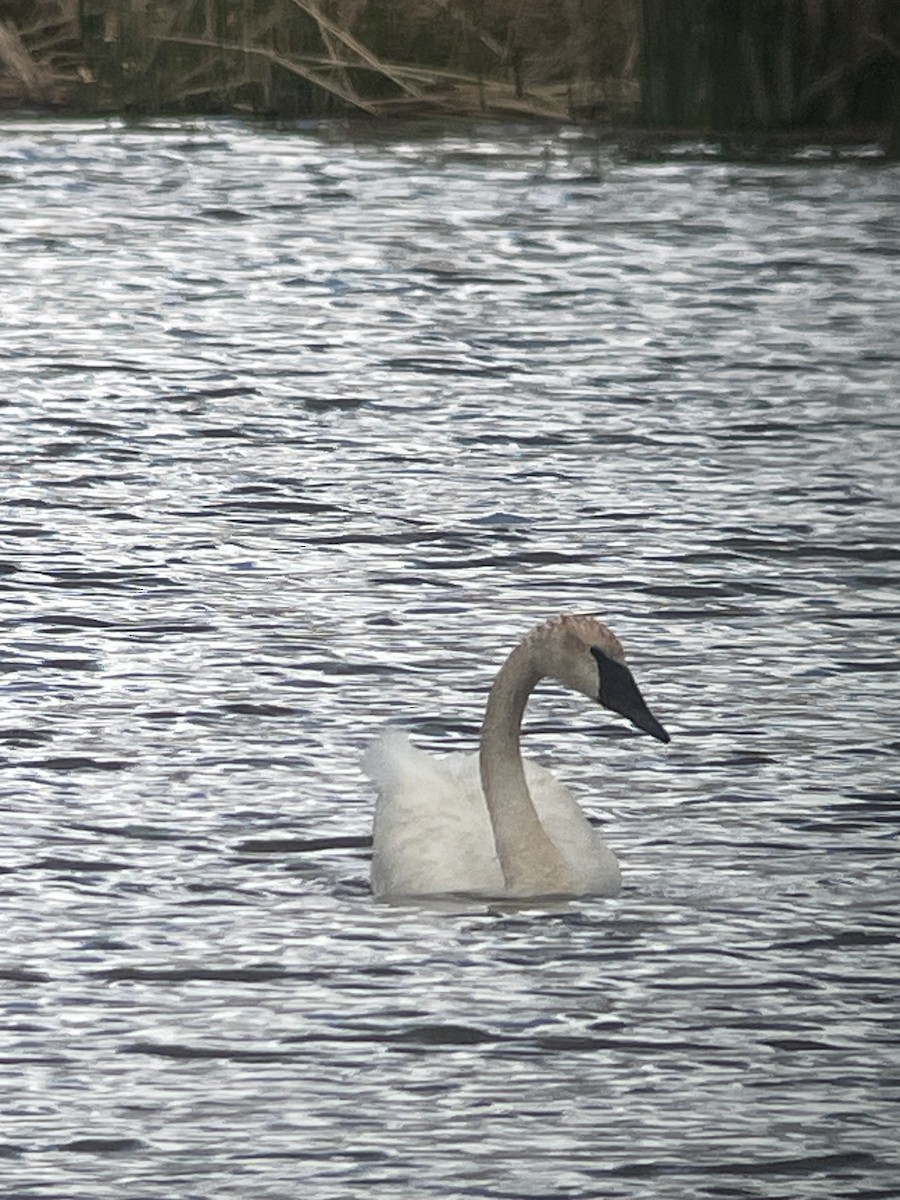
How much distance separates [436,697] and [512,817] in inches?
69.3

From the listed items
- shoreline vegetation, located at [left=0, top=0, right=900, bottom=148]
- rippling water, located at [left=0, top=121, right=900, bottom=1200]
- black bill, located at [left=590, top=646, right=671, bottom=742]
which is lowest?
rippling water, located at [left=0, top=121, right=900, bottom=1200]

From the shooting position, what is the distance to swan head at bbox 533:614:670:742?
7500 mm

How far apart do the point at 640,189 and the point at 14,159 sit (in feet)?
13.9

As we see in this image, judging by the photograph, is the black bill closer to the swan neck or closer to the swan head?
the swan head

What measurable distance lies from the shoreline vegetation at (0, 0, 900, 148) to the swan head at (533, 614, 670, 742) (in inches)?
534

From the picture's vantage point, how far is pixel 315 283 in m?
17.3

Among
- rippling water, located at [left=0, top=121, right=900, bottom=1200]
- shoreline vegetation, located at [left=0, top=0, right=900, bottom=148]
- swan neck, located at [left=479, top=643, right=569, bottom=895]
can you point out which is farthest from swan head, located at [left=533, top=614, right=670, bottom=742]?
shoreline vegetation, located at [left=0, top=0, right=900, bottom=148]

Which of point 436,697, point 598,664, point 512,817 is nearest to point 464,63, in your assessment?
point 436,697

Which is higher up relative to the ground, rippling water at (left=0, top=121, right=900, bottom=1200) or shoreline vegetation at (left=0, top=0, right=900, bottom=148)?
shoreline vegetation at (left=0, top=0, right=900, bottom=148)

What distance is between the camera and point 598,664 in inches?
297

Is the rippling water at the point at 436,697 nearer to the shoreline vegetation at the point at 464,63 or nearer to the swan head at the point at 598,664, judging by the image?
the swan head at the point at 598,664

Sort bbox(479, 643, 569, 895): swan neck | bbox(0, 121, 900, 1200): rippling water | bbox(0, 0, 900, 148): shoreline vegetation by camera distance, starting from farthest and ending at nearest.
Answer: bbox(0, 0, 900, 148): shoreline vegetation, bbox(479, 643, 569, 895): swan neck, bbox(0, 121, 900, 1200): rippling water

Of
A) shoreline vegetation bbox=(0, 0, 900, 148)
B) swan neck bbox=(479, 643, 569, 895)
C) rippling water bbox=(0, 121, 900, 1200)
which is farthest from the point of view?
shoreline vegetation bbox=(0, 0, 900, 148)

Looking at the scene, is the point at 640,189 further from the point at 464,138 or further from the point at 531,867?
the point at 531,867
